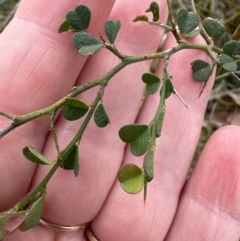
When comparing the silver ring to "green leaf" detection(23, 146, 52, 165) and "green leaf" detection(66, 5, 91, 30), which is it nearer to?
"green leaf" detection(23, 146, 52, 165)

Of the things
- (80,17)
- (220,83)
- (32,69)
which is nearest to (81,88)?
(80,17)

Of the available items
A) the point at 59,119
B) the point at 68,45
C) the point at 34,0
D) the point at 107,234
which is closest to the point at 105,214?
the point at 107,234

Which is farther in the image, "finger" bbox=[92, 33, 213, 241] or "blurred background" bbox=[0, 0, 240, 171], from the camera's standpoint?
"blurred background" bbox=[0, 0, 240, 171]

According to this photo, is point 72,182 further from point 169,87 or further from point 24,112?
point 169,87

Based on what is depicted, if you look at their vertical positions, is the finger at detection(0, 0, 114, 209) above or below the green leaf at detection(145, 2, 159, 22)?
below

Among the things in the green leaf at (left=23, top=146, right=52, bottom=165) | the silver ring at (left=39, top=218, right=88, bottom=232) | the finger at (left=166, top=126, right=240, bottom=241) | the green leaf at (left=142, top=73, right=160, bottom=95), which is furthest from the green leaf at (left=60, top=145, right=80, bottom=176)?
the finger at (left=166, top=126, right=240, bottom=241)

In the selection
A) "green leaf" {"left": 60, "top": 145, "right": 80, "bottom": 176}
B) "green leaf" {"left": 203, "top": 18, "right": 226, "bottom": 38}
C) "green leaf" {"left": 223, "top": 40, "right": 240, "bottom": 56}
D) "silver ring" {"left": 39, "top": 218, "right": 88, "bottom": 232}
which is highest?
"green leaf" {"left": 203, "top": 18, "right": 226, "bottom": 38}

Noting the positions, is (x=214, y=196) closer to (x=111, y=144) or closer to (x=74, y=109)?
(x=111, y=144)

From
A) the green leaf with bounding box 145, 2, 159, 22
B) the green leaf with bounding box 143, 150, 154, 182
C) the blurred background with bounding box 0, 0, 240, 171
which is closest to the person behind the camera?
the green leaf with bounding box 143, 150, 154, 182
